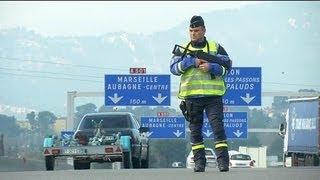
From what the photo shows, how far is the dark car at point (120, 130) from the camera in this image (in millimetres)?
22453

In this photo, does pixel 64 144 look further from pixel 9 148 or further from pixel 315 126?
pixel 9 148

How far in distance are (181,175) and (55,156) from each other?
1058cm

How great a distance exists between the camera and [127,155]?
21422 millimetres

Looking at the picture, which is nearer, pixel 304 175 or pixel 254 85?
pixel 304 175

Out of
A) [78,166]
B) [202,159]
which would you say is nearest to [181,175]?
[202,159]

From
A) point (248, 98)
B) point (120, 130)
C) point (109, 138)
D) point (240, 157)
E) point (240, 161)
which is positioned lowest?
point (240, 161)

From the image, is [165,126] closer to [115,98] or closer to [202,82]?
[115,98]

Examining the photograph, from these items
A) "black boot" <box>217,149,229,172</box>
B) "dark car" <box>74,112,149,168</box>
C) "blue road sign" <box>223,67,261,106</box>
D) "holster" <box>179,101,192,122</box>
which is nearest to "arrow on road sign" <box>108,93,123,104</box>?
"blue road sign" <box>223,67,261,106</box>

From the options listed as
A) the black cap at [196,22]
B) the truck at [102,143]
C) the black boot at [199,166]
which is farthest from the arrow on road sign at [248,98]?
the black cap at [196,22]

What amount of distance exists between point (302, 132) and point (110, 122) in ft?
45.4

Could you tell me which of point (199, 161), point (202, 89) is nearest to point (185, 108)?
point (202, 89)

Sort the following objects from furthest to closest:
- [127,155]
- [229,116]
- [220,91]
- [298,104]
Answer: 1. [229,116]
2. [298,104]
3. [127,155]
4. [220,91]

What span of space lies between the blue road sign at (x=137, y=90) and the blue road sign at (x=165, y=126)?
5.16m

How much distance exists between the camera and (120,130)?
22.8 metres
